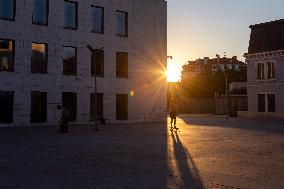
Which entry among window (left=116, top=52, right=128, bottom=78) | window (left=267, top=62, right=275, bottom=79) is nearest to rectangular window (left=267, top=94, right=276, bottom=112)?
window (left=267, top=62, right=275, bottom=79)

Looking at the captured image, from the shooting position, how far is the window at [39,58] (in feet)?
88.3

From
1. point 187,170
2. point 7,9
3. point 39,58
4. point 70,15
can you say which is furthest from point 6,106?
point 187,170

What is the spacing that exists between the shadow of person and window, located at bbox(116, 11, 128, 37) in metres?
21.0

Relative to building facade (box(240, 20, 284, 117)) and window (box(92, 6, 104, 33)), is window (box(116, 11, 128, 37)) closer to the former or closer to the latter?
window (box(92, 6, 104, 33))

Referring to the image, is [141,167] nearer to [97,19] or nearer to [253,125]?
[253,125]

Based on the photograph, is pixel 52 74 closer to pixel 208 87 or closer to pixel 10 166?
pixel 10 166

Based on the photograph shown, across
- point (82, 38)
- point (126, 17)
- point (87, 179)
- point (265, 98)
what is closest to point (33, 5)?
point (82, 38)

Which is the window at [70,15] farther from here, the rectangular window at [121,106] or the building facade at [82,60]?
the rectangular window at [121,106]

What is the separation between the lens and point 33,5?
2708cm

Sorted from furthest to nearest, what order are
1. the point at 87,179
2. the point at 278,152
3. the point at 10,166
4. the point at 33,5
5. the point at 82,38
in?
the point at 82,38 < the point at 33,5 < the point at 278,152 < the point at 10,166 < the point at 87,179

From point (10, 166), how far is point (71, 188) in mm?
2931

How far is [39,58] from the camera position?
89.2ft

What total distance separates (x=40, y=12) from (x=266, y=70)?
24.9 meters

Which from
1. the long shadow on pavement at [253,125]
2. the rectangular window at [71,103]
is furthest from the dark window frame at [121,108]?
the long shadow on pavement at [253,125]
